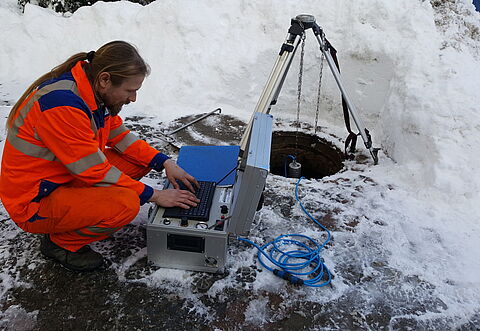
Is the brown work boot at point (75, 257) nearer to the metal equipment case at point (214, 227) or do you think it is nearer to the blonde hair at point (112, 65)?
the metal equipment case at point (214, 227)

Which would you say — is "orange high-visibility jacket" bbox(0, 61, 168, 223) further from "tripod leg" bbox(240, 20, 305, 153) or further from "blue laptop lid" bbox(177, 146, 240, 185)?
"tripod leg" bbox(240, 20, 305, 153)

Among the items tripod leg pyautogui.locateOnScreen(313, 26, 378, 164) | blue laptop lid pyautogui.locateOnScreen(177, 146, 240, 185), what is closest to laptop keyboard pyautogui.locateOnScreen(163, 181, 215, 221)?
blue laptop lid pyautogui.locateOnScreen(177, 146, 240, 185)

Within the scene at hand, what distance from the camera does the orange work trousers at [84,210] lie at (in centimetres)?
211

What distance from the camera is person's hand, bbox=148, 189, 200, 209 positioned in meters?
2.28

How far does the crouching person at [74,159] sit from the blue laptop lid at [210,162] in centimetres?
38

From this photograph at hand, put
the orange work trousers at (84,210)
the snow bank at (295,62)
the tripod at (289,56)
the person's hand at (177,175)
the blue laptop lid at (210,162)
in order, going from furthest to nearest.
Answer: the snow bank at (295,62)
the tripod at (289,56)
the blue laptop lid at (210,162)
the person's hand at (177,175)
the orange work trousers at (84,210)

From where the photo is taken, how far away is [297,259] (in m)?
2.55

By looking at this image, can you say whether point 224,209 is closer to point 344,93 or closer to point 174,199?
point 174,199

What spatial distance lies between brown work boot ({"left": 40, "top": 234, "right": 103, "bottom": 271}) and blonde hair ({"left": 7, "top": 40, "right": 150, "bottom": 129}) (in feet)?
2.37

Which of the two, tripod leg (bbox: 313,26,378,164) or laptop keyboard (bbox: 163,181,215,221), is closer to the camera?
laptop keyboard (bbox: 163,181,215,221)

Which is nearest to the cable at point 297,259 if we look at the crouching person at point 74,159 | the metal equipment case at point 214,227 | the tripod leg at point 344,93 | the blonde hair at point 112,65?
the metal equipment case at point 214,227

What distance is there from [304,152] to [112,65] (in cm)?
274

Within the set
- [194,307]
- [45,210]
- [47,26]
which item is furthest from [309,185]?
[47,26]

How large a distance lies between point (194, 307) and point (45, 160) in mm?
1052
